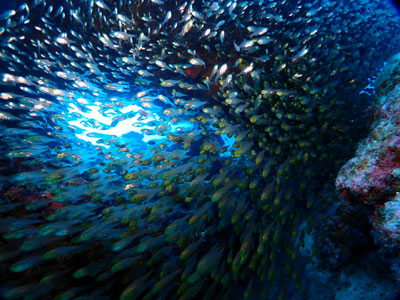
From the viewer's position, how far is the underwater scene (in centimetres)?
315

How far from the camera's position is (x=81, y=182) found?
7.49m

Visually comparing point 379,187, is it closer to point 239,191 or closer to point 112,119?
A: point 239,191

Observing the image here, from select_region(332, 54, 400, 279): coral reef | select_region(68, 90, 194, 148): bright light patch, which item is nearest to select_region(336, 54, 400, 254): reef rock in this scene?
select_region(332, 54, 400, 279): coral reef

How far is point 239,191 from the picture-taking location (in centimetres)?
433

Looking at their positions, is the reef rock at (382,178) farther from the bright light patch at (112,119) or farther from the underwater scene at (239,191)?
the bright light patch at (112,119)

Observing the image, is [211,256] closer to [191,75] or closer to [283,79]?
[283,79]

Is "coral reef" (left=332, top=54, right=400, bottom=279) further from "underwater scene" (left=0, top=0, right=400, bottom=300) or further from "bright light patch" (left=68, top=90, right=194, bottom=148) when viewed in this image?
"bright light patch" (left=68, top=90, right=194, bottom=148)

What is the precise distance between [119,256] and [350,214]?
14.8 feet

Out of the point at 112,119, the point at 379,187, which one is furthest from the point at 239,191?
the point at 112,119

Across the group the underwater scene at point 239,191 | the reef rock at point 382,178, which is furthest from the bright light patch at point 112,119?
the reef rock at point 382,178

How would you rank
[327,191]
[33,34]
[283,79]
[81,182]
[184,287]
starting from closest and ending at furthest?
[184,287] < [327,191] < [283,79] < [81,182] < [33,34]

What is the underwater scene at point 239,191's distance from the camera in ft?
10.3

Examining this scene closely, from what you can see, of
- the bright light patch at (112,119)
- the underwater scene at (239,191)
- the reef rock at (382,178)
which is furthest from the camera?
the bright light patch at (112,119)

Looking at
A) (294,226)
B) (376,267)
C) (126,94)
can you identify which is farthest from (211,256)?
(126,94)
